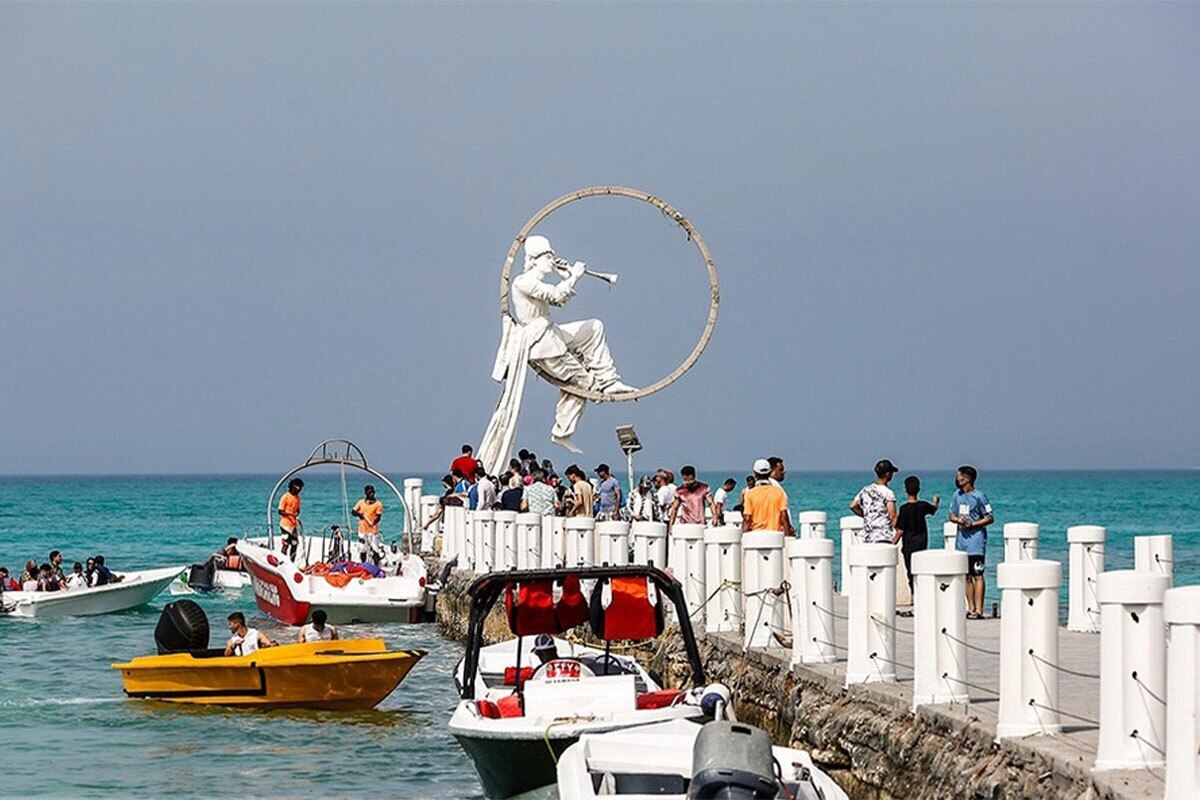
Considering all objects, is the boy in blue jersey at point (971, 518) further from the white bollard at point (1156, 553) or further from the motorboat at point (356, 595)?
the motorboat at point (356, 595)

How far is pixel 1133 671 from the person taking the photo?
9.98 meters

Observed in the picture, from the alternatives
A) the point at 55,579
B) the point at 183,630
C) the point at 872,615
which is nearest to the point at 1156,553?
the point at 872,615

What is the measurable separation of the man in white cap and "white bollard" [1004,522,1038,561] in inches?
591

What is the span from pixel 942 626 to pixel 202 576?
3940 cm

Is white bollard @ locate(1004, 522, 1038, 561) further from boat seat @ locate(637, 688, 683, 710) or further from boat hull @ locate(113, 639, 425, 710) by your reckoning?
boat hull @ locate(113, 639, 425, 710)

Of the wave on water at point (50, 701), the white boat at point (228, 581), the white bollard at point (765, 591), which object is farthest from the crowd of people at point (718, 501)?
the white boat at point (228, 581)

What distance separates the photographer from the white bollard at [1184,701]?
905cm

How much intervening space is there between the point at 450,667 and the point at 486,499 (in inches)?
201

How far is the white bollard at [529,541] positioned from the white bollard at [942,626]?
15.4 meters

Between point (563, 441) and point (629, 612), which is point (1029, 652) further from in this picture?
point (563, 441)

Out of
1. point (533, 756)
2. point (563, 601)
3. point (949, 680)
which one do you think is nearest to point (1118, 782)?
point (949, 680)

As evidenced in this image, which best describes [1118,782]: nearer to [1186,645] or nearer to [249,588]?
[1186,645]

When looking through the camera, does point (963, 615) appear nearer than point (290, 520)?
Yes

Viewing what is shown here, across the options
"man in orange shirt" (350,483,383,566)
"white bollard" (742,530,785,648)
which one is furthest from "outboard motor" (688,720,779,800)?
"man in orange shirt" (350,483,383,566)
